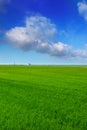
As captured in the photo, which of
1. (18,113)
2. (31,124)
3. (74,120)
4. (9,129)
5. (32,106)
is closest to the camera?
(9,129)

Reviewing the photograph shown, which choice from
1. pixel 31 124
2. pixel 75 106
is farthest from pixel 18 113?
pixel 75 106

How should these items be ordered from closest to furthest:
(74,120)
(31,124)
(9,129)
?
(9,129) → (31,124) → (74,120)

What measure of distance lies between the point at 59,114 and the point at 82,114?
1108mm

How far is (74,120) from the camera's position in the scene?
11.0 m

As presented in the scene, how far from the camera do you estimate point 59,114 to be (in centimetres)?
1217

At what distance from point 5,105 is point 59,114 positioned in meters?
3.51

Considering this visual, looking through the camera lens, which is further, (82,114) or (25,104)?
(25,104)

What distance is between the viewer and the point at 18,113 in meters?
12.1

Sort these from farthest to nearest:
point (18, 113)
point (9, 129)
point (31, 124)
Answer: point (18, 113) < point (31, 124) < point (9, 129)

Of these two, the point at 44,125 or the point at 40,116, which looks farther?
the point at 40,116

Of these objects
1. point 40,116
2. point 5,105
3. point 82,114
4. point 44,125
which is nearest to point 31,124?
point 44,125

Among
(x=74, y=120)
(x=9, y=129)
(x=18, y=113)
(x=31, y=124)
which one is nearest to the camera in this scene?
(x=9, y=129)

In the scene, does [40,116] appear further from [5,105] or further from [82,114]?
[5,105]

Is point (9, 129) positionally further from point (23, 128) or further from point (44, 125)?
point (44, 125)
